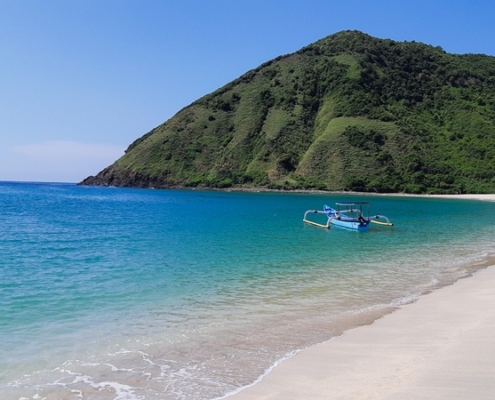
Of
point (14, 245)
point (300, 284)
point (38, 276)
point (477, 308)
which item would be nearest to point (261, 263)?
point (300, 284)

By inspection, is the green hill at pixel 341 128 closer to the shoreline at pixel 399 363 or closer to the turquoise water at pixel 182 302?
the turquoise water at pixel 182 302

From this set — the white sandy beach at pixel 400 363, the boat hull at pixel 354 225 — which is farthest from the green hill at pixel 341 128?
the white sandy beach at pixel 400 363

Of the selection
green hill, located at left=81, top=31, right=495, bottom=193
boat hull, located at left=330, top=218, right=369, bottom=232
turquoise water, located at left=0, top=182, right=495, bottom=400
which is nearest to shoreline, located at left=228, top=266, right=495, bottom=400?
turquoise water, located at left=0, top=182, right=495, bottom=400

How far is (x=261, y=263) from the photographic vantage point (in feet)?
72.4

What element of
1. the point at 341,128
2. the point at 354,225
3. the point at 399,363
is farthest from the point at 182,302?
the point at 341,128

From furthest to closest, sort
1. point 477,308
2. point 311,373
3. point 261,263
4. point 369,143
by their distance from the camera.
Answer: point 369,143 → point 261,263 → point 477,308 → point 311,373

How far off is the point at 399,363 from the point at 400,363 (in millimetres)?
17

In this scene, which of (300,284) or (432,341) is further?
(300,284)

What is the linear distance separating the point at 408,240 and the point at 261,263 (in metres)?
15.5

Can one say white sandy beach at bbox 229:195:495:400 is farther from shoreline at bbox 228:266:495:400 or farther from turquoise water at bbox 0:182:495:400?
turquoise water at bbox 0:182:495:400

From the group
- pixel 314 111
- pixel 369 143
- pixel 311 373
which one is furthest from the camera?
pixel 314 111

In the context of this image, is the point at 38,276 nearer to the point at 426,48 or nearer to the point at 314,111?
the point at 314,111

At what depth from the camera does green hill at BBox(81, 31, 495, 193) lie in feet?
406

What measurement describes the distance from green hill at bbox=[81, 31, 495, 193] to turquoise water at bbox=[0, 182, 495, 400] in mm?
95426
